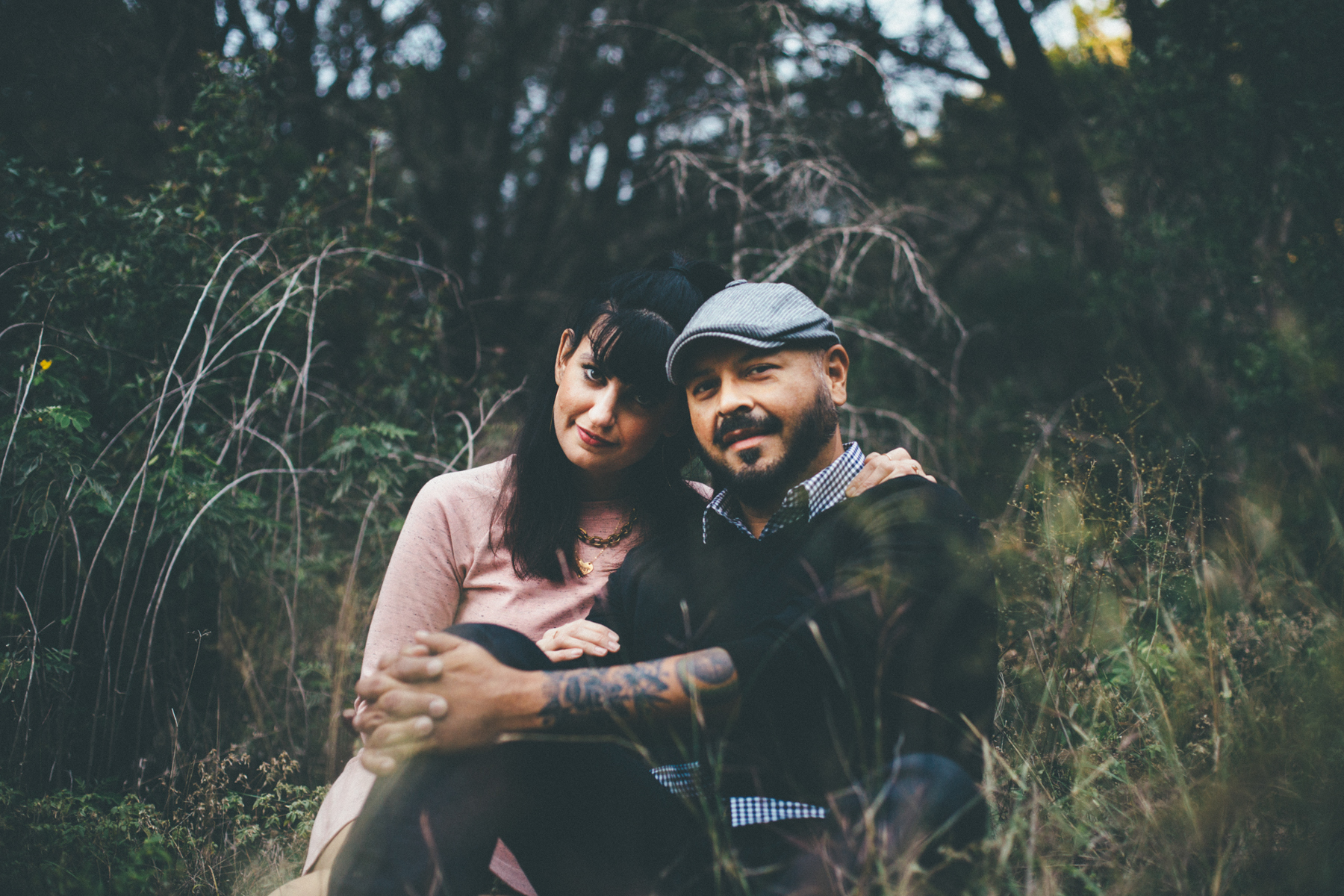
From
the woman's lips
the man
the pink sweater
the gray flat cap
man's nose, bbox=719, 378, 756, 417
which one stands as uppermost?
the gray flat cap

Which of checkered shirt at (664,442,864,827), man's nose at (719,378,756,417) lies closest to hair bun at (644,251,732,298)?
man's nose at (719,378,756,417)

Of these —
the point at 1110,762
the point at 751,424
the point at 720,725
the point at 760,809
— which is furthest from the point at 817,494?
the point at 1110,762

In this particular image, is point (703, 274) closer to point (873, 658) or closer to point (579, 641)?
point (579, 641)

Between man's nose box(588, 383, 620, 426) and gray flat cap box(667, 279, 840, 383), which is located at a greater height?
gray flat cap box(667, 279, 840, 383)

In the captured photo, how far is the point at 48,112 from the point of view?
4016 millimetres

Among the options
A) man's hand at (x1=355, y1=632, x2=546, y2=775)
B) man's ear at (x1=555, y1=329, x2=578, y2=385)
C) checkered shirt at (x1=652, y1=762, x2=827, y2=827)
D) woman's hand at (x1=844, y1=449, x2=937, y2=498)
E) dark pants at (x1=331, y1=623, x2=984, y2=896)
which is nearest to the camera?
dark pants at (x1=331, y1=623, x2=984, y2=896)

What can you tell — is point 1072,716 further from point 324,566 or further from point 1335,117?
point 1335,117

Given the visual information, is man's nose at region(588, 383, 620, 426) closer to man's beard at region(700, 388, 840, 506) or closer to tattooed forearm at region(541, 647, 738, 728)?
man's beard at region(700, 388, 840, 506)

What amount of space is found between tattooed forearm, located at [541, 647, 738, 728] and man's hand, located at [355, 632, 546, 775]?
0.04 meters

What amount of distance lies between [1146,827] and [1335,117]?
3.42m

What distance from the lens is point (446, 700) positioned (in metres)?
1.49

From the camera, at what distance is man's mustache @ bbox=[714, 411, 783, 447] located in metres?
1.92

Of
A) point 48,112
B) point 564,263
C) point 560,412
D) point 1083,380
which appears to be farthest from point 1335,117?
point 48,112

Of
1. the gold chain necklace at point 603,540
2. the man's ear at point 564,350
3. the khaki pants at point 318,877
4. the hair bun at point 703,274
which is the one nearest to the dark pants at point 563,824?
the khaki pants at point 318,877
